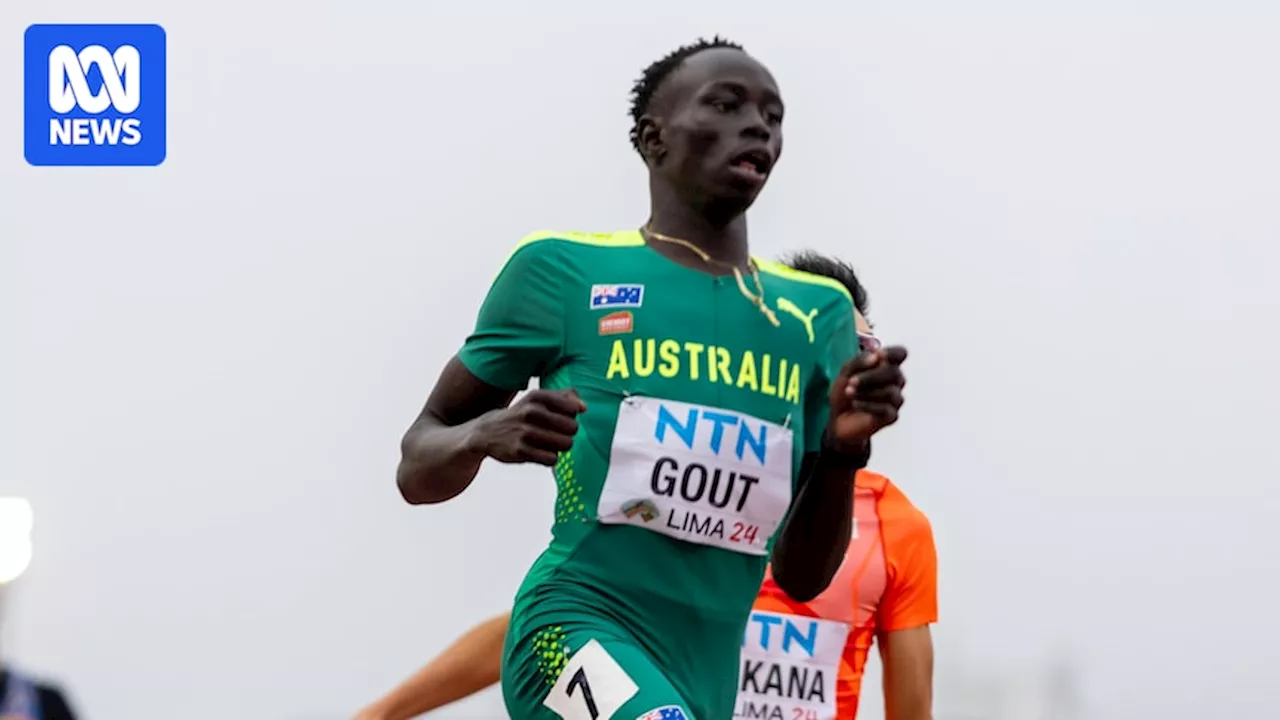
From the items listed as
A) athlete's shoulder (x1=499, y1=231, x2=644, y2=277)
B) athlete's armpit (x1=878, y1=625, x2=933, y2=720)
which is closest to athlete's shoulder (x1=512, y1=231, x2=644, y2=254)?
athlete's shoulder (x1=499, y1=231, x2=644, y2=277)

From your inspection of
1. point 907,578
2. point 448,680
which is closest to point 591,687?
point 907,578

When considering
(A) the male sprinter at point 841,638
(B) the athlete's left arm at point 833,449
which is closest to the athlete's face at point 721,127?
(B) the athlete's left arm at point 833,449

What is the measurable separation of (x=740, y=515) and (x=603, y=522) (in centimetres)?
27

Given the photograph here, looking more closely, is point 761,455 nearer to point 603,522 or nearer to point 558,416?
point 603,522

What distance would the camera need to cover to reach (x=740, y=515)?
177 inches

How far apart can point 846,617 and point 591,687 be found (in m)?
2.17

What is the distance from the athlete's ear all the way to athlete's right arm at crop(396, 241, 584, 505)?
30cm

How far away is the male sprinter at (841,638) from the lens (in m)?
6.14

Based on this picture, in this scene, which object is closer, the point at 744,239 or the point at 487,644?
the point at 744,239

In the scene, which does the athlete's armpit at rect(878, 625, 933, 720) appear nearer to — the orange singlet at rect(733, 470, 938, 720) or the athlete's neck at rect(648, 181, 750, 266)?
the orange singlet at rect(733, 470, 938, 720)

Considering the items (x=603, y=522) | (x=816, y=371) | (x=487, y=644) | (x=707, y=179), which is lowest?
(x=487, y=644)

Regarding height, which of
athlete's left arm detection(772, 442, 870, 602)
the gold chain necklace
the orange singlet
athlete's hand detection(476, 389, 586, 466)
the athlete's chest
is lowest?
the orange singlet

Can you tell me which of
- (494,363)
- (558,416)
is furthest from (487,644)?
(558,416)

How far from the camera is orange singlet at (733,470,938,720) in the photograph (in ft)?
20.1
